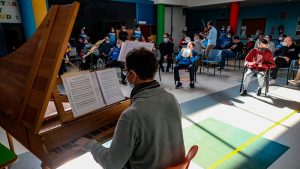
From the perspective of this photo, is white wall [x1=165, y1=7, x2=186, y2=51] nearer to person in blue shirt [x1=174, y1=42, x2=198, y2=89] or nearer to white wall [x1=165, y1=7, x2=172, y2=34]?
white wall [x1=165, y1=7, x2=172, y2=34]

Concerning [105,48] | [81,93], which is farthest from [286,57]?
[81,93]

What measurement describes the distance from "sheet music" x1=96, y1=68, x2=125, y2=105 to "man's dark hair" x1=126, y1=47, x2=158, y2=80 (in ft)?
2.21

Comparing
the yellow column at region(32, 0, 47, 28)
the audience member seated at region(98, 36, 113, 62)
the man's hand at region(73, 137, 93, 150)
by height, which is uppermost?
the yellow column at region(32, 0, 47, 28)

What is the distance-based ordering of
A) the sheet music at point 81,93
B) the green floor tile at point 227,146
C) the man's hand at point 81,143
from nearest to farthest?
1. the man's hand at point 81,143
2. the sheet music at point 81,93
3. the green floor tile at point 227,146

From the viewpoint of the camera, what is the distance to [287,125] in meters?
3.19

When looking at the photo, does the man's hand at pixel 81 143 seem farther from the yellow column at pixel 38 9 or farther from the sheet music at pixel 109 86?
the yellow column at pixel 38 9

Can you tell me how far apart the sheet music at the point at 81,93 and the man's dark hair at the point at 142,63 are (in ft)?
2.07

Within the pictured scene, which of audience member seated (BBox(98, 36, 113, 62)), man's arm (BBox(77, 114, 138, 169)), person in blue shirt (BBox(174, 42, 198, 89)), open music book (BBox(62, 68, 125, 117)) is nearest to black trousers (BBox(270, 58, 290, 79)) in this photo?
person in blue shirt (BBox(174, 42, 198, 89))

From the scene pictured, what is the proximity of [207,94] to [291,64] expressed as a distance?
99.3 inches

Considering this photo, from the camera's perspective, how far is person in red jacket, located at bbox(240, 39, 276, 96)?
4.41m

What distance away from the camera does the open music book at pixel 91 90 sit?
58.4 inches

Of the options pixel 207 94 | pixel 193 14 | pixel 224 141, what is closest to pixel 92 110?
pixel 224 141

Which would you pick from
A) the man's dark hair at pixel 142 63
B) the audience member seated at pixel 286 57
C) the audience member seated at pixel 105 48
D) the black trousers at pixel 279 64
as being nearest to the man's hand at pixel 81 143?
Result: the man's dark hair at pixel 142 63

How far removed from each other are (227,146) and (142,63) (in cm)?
210
